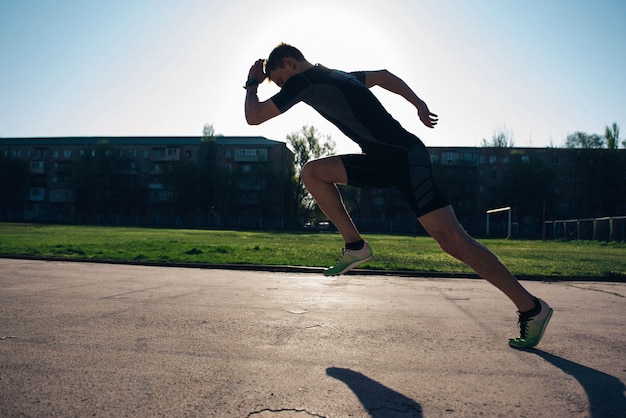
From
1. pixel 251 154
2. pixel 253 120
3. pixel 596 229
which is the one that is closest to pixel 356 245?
pixel 253 120

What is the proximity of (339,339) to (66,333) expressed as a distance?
1.68m

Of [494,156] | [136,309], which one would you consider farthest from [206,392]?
[494,156]

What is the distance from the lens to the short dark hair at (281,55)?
305 centimetres

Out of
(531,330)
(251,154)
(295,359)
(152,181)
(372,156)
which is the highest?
(251,154)

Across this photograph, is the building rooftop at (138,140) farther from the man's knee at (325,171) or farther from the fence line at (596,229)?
the man's knee at (325,171)

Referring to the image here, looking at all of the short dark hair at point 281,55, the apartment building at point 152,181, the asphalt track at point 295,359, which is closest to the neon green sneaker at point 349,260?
the asphalt track at point 295,359

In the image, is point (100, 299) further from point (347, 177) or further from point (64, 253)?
point (64, 253)

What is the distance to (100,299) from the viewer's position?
428 centimetres

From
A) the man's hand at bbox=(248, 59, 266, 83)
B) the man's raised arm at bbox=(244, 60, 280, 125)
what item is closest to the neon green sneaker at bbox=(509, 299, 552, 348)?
the man's raised arm at bbox=(244, 60, 280, 125)

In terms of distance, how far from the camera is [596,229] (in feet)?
120

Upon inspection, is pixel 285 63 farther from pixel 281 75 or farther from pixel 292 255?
pixel 292 255

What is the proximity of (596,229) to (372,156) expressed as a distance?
40.4 metres

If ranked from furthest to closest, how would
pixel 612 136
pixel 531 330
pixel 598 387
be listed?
pixel 612 136
pixel 531 330
pixel 598 387

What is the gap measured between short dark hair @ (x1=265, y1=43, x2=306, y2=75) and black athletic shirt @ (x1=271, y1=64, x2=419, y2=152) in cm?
15
